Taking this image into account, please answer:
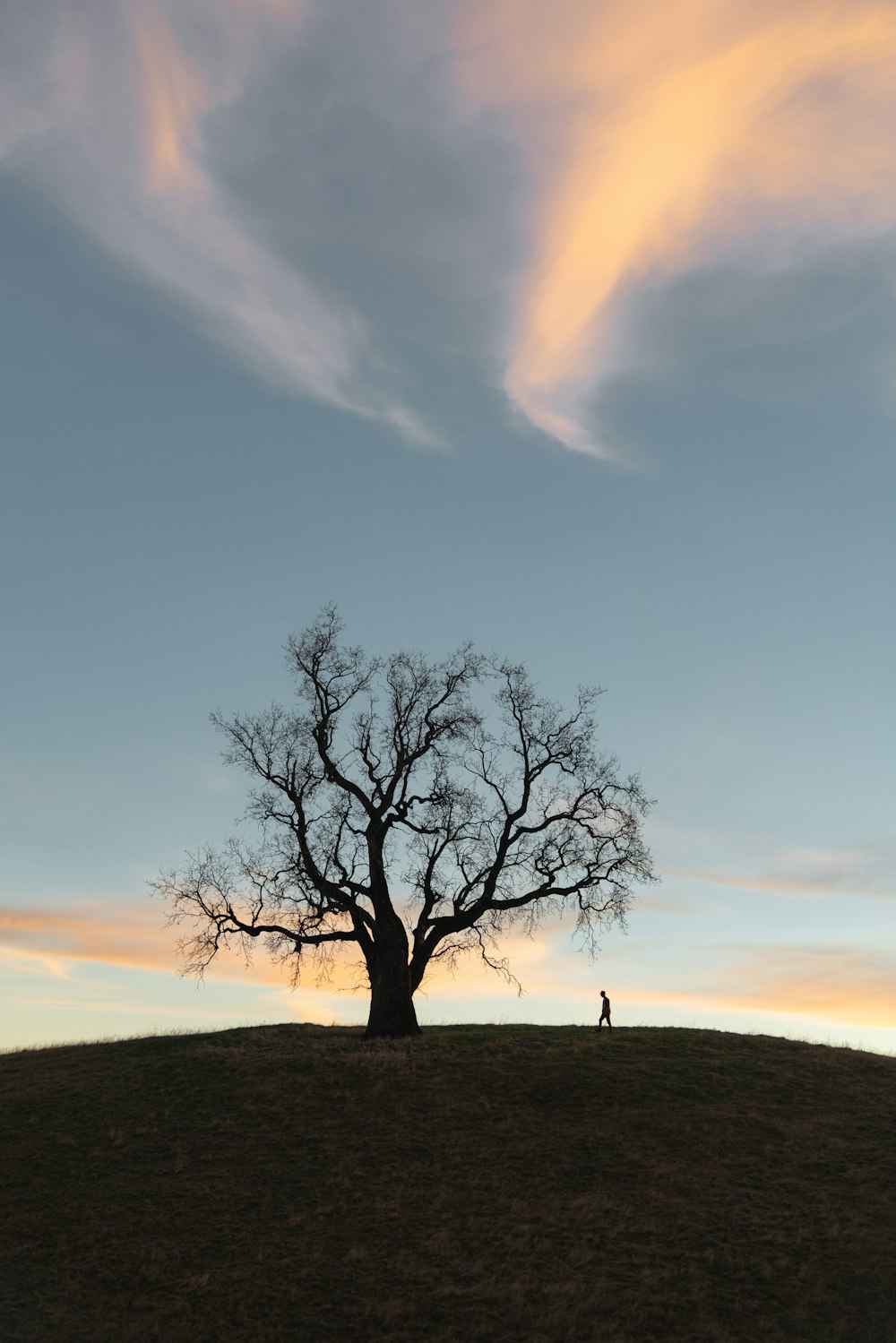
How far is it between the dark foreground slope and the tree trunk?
2.33 m

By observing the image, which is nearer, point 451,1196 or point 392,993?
point 451,1196

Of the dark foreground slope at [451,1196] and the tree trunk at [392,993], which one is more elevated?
the tree trunk at [392,993]

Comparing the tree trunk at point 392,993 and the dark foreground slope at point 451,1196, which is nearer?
the dark foreground slope at point 451,1196

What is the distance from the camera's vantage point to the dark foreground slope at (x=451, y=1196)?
18406 millimetres

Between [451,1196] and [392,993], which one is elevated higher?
[392,993]

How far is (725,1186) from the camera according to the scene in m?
23.8

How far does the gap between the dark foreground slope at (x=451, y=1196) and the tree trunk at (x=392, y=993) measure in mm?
2328

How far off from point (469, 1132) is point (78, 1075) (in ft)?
47.1

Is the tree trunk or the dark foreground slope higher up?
the tree trunk

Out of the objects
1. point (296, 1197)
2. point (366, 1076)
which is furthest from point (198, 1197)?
point (366, 1076)

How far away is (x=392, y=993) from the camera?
37906mm

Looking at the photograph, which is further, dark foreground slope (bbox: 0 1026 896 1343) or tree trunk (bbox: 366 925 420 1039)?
tree trunk (bbox: 366 925 420 1039)

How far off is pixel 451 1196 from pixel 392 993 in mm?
14951

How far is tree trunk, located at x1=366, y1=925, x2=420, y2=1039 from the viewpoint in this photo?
37.7 metres
